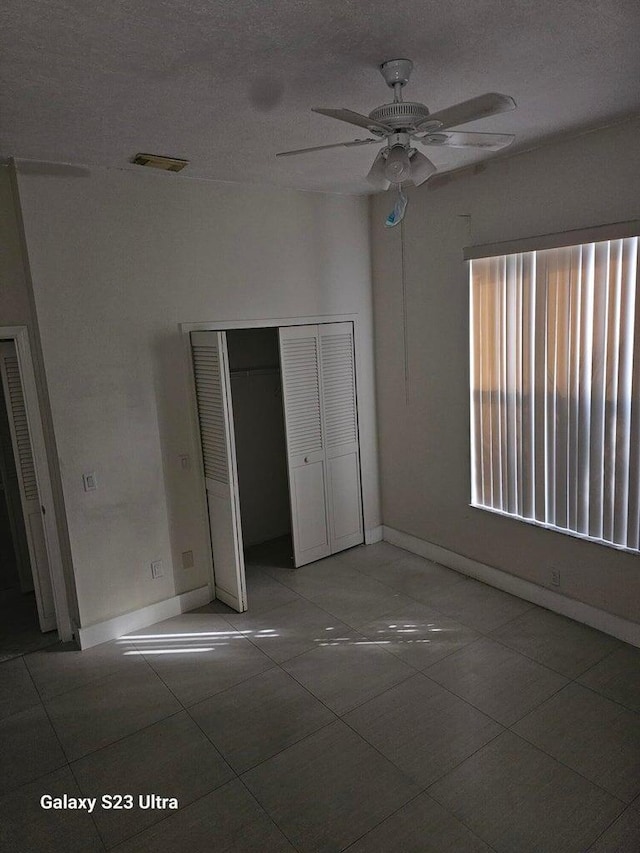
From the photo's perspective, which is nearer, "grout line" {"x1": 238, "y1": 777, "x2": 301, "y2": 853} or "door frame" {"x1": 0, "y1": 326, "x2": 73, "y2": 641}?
"grout line" {"x1": 238, "y1": 777, "x2": 301, "y2": 853}

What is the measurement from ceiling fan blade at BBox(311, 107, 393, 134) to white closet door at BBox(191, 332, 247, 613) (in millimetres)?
1865

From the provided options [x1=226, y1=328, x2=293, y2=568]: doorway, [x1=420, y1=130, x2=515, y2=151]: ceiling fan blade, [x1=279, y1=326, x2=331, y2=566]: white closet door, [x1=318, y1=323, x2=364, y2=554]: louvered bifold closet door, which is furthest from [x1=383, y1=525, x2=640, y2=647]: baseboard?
[x1=420, y1=130, x2=515, y2=151]: ceiling fan blade

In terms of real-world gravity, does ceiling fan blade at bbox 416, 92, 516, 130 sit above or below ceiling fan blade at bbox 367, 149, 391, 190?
above

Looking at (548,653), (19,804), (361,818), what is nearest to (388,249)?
(548,653)

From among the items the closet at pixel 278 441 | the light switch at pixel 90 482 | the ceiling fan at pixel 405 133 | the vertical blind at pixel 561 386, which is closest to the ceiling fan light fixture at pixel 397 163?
the ceiling fan at pixel 405 133

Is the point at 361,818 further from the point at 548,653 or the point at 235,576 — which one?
the point at 235,576

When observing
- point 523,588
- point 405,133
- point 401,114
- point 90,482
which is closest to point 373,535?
point 523,588

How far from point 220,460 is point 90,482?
2.75ft

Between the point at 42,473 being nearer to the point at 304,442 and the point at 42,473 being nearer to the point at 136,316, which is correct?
the point at 136,316

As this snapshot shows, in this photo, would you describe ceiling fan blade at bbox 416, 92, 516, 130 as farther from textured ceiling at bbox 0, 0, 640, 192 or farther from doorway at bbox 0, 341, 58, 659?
doorway at bbox 0, 341, 58, 659

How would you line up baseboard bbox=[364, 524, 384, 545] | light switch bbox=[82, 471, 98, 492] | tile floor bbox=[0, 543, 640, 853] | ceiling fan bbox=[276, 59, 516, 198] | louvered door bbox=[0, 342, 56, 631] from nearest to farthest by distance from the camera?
ceiling fan bbox=[276, 59, 516, 198]
tile floor bbox=[0, 543, 640, 853]
light switch bbox=[82, 471, 98, 492]
louvered door bbox=[0, 342, 56, 631]
baseboard bbox=[364, 524, 384, 545]

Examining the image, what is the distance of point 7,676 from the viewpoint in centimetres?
359

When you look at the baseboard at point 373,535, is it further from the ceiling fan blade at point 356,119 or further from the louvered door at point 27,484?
the ceiling fan blade at point 356,119

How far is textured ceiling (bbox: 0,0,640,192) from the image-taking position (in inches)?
75.2
